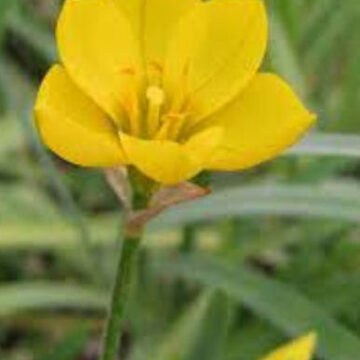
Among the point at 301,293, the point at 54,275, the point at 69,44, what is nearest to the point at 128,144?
the point at 69,44

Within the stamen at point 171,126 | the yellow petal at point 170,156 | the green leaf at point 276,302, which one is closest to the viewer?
the yellow petal at point 170,156

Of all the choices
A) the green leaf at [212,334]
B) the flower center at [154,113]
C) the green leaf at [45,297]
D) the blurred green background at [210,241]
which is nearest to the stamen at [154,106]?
the flower center at [154,113]

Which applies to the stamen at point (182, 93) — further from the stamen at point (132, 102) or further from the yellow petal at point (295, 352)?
the yellow petal at point (295, 352)

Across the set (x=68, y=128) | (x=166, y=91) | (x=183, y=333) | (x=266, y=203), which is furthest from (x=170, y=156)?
(x=183, y=333)

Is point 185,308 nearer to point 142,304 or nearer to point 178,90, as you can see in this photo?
point 142,304

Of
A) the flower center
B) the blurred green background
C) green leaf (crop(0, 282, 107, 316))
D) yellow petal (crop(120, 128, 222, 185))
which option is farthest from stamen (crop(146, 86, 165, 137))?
green leaf (crop(0, 282, 107, 316))

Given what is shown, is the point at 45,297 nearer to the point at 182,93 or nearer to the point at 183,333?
the point at 183,333
